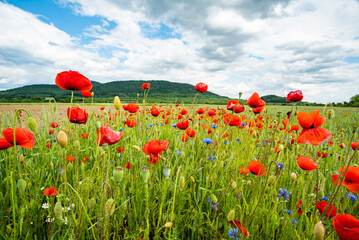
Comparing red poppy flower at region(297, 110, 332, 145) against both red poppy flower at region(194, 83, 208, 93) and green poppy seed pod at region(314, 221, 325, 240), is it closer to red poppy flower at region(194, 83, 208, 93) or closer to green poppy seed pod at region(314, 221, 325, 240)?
green poppy seed pod at region(314, 221, 325, 240)

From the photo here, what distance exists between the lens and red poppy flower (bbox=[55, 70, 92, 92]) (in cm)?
148

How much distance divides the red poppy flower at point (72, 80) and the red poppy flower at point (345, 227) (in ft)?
5.84

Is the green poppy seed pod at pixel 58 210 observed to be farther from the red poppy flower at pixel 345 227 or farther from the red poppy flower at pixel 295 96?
the red poppy flower at pixel 295 96

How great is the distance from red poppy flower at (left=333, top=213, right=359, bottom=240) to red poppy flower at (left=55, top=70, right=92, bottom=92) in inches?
70.1

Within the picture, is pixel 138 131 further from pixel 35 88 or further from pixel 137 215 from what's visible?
pixel 35 88

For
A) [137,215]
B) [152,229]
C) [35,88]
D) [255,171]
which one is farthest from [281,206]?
[35,88]

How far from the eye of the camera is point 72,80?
1.50 meters

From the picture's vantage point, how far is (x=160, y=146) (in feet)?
4.70

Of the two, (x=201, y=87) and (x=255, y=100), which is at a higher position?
(x=201, y=87)

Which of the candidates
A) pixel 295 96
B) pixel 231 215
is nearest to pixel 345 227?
pixel 231 215

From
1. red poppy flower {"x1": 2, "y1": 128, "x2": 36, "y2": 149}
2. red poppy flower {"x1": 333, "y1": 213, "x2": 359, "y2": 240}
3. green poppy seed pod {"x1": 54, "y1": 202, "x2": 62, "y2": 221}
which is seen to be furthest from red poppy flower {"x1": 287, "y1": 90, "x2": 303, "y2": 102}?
red poppy flower {"x1": 2, "y1": 128, "x2": 36, "y2": 149}

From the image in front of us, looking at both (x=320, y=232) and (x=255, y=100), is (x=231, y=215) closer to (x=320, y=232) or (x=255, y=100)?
(x=320, y=232)

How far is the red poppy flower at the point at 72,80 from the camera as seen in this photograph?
1.48 metres

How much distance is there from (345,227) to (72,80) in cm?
187
